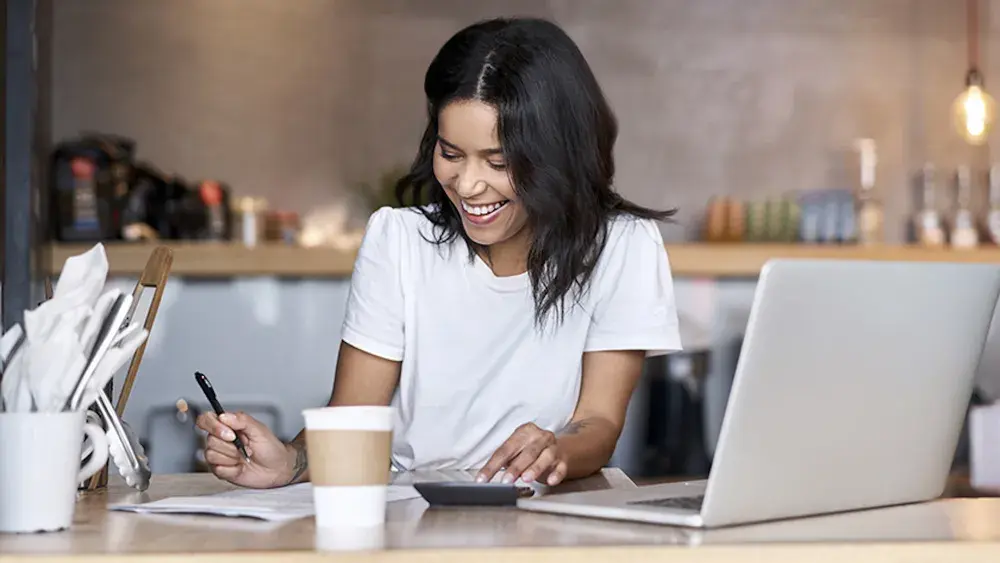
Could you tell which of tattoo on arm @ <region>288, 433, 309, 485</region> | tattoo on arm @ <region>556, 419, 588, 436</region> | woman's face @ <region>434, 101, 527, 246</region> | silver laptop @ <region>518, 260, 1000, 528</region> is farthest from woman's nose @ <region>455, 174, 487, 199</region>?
silver laptop @ <region>518, 260, 1000, 528</region>

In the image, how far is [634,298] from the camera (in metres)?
1.72

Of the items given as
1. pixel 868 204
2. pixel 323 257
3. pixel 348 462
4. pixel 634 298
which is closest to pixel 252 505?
pixel 348 462

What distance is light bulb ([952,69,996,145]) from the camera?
3.96 meters

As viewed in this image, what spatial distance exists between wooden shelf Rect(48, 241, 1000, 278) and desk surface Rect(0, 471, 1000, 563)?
2.79 metres

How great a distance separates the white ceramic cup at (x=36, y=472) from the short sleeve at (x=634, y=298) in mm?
867

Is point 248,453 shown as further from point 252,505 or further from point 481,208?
point 481,208

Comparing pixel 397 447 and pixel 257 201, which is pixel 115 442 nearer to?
pixel 397 447

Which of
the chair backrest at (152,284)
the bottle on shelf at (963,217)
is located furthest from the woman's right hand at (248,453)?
the bottle on shelf at (963,217)

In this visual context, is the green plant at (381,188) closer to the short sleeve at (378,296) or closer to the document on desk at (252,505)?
the short sleeve at (378,296)

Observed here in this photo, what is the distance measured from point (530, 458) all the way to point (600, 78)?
3.18 meters

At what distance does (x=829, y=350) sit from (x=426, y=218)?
0.93m

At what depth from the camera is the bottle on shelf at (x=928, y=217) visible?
422 centimetres

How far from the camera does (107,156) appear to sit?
3881 mm

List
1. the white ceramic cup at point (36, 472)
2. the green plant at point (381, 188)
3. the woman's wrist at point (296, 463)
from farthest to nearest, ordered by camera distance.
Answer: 1. the green plant at point (381, 188)
2. the woman's wrist at point (296, 463)
3. the white ceramic cup at point (36, 472)
